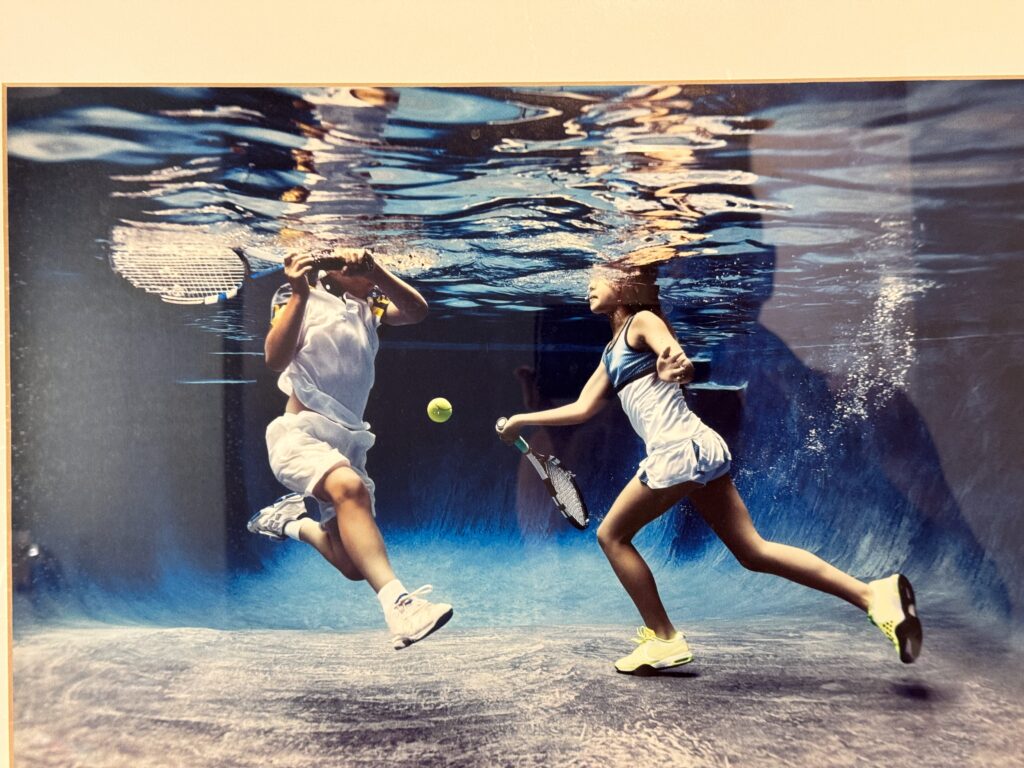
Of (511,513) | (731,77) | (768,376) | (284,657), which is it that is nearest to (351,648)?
(284,657)

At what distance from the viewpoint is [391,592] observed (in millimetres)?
2627

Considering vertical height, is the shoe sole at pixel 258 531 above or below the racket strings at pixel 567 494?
below

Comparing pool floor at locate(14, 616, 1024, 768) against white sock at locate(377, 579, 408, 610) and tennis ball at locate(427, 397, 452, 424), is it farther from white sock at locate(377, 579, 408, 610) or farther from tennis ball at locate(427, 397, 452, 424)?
tennis ball at locate(427, 397, 452, 424)

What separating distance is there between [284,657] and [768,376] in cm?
193

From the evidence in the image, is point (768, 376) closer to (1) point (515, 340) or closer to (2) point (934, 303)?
(2) point (934, 303)

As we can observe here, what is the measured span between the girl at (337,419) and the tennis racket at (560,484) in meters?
0.52

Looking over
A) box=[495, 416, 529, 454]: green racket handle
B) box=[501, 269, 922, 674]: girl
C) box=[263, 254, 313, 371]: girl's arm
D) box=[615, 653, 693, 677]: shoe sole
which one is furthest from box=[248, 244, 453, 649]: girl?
box=[615, 653, 693, 677]: shoe sole

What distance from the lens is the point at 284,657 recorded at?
2.61m

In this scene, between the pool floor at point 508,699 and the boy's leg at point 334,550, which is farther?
the boy's leg at point 334,550

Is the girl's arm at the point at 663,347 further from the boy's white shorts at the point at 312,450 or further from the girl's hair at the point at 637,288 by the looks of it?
the boy's white shorts at the point at 312,450

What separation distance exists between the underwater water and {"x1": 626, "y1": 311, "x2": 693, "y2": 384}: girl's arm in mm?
59

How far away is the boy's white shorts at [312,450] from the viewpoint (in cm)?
262

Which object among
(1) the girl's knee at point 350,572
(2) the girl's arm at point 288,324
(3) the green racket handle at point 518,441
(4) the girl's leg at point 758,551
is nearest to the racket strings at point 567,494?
(3) the green racket handle at point 518,441

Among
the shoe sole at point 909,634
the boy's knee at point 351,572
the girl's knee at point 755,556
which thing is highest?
the girl's knee at point 755,556
